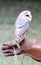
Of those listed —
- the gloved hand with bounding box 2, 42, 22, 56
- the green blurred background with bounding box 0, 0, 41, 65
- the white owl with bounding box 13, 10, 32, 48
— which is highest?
the green blurred background with bounding box 0, 0, 41, 65

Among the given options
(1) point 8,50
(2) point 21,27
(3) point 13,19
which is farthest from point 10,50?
(3) point 13,19

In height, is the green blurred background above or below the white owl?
above

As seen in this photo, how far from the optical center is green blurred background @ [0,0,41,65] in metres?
2.16

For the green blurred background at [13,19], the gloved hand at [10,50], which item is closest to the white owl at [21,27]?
the gloved hand at [10,50]

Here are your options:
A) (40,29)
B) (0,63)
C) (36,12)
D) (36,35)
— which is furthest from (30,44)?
(36,12)

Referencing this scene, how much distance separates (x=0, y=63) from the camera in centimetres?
202

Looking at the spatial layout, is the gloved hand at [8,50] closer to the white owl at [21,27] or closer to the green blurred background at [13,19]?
the white owl at [21,27]

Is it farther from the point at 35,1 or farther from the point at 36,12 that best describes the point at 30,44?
the point at 35,1

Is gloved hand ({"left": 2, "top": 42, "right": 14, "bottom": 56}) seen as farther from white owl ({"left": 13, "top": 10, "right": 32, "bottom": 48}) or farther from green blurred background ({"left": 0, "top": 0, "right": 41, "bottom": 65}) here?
green blurred background ({"left": 0, "top": 0, "right": 41, "bottom": 65})

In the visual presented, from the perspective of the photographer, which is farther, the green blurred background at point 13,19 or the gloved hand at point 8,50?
the green blurred background at point 13,19

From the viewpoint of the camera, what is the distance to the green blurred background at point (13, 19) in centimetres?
216

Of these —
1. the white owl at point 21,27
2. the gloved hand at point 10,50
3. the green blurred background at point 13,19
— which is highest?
the green blurred background at point 13,19

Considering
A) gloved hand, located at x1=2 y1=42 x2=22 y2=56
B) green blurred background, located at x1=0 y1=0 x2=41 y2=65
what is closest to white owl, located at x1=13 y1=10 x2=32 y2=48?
gloved hand, located at x1=2 y1=42 x2=22 y2=56

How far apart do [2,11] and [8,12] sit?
103 millimetres
